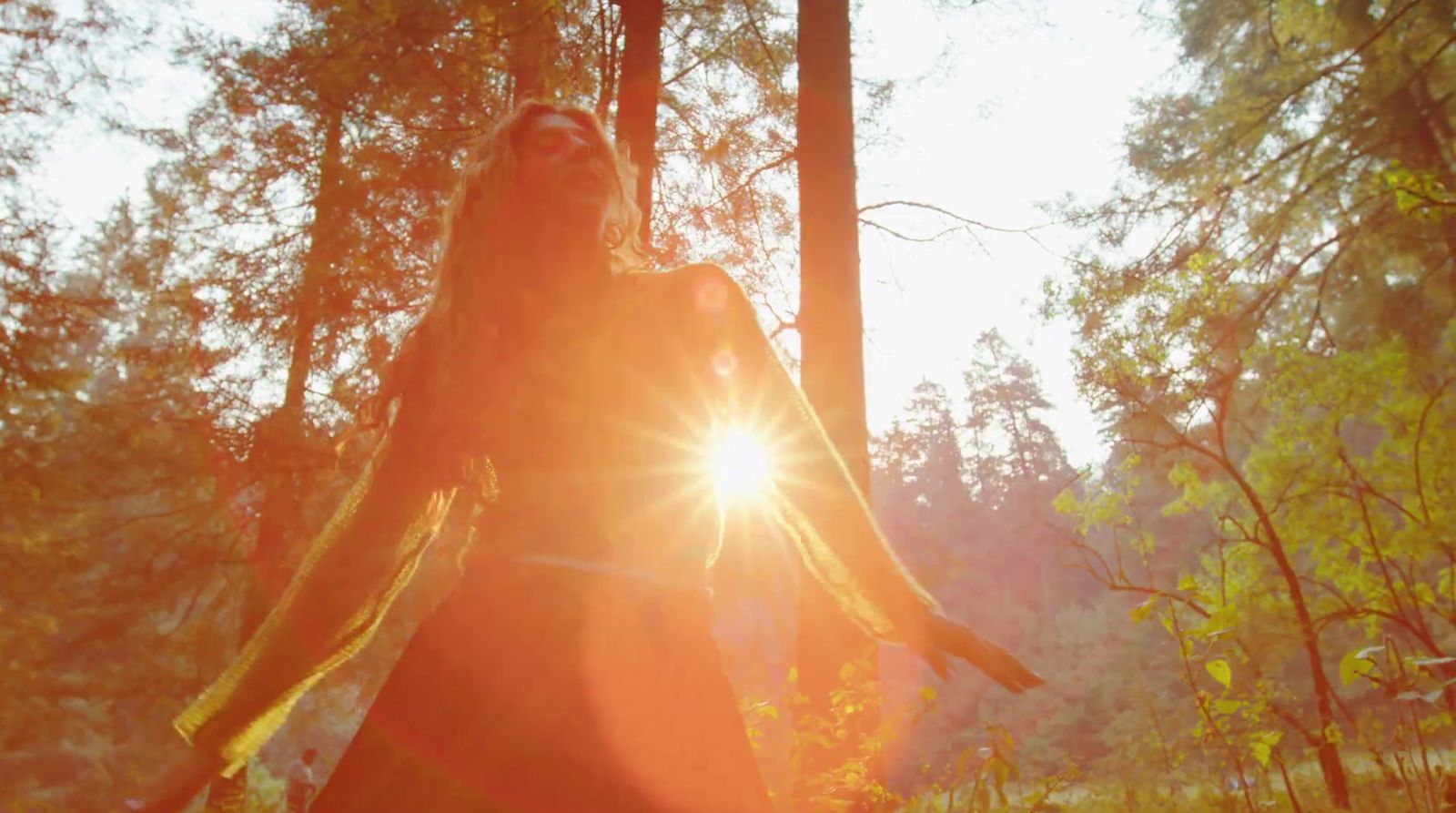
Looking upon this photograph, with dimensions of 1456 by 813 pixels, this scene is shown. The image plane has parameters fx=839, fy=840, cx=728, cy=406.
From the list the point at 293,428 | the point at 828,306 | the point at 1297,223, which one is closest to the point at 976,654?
the point at 828,306

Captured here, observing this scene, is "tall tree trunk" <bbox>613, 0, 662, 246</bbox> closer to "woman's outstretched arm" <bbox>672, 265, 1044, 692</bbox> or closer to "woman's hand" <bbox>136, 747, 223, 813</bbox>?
"woman's outstretched arm" <bbox>672, 265, 1044, 692</bbox>

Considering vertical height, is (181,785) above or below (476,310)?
below

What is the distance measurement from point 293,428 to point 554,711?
948 cm

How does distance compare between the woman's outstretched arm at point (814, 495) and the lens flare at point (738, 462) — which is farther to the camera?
the lens flare at point (738, 462)

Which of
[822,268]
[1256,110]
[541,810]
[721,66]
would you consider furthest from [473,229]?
[1256,110]

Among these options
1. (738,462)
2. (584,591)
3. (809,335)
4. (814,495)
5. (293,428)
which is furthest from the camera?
(293,428)

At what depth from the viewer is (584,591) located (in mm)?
1469

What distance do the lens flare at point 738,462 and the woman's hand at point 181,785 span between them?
1114 mm

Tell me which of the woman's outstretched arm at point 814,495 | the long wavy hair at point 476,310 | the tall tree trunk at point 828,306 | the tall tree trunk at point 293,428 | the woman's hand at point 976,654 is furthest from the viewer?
the tall tree trunk at point 293,428

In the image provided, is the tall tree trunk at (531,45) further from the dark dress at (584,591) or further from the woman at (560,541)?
the dark dress at (584,591)

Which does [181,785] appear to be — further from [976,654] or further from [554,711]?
[976,654]

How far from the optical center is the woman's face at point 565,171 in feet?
6.28

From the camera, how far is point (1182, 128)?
469 inches

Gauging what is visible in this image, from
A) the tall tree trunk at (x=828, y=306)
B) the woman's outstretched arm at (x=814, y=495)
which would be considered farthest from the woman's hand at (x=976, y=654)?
the tall tree trunk at (x=828, y=306)
